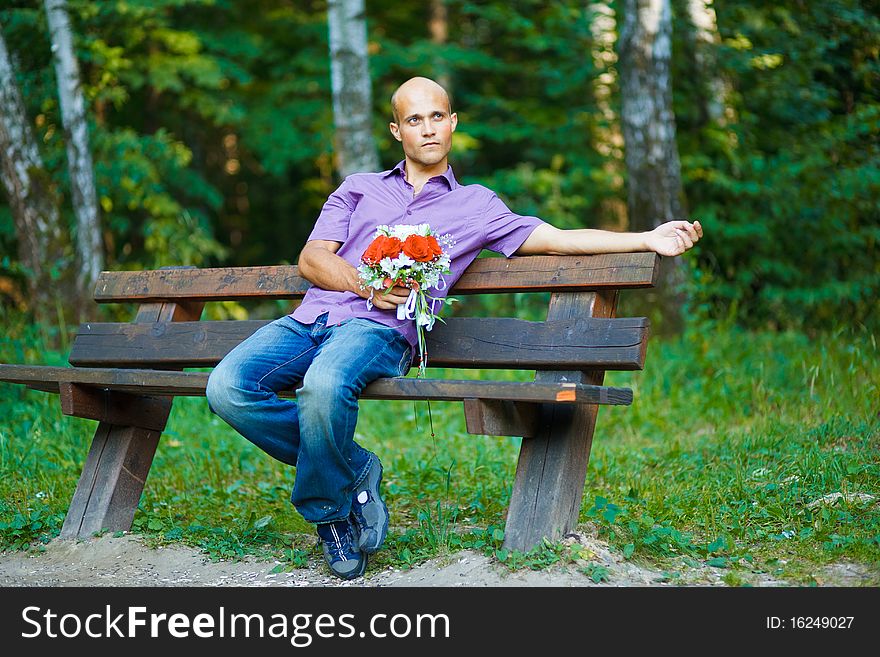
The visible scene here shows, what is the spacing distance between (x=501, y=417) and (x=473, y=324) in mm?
542

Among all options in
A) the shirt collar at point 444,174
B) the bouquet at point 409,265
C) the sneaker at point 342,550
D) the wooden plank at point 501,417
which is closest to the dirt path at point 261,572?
the sneaker at point 342,550

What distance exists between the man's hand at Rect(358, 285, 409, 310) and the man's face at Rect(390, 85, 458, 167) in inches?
24.3

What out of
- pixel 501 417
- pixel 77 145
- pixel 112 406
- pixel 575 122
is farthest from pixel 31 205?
pixel 575 122

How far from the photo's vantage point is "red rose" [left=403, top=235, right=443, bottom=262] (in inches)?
130

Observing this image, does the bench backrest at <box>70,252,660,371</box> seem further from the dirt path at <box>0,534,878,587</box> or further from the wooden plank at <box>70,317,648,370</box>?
the dirt path at <box>0,534,878,587</box>

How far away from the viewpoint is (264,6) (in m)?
14.4

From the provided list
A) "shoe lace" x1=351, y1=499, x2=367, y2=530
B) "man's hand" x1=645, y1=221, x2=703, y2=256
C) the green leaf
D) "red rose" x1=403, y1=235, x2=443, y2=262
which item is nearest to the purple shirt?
"red rose" x1=403, y1=235, x2=443, y2=262

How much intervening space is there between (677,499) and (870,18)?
6.11m

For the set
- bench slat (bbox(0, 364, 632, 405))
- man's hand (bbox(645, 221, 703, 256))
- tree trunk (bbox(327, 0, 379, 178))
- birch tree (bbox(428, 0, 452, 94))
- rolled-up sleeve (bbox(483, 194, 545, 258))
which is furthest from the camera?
birch tree (bbox(428, 0, 452, 94))

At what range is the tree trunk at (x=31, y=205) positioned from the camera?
750 centimetres

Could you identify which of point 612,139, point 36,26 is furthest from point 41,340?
point 612,139

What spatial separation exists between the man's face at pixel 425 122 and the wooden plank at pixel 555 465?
809 millimetres

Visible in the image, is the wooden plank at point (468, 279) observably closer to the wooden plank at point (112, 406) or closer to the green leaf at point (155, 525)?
the wooden plank at point (112, 406)
